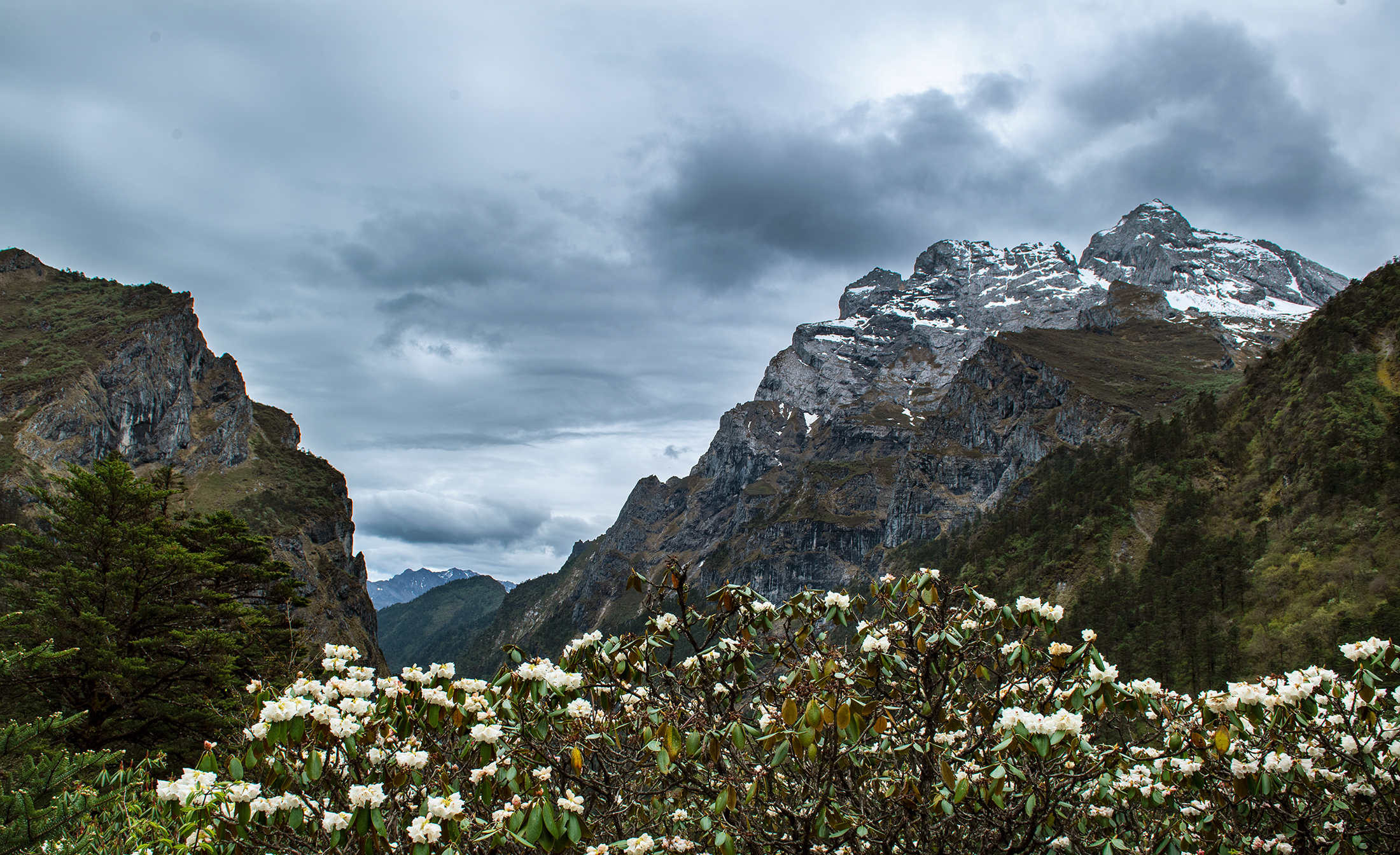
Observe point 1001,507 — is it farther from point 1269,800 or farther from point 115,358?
point 115,358

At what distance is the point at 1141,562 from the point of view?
95500 mm

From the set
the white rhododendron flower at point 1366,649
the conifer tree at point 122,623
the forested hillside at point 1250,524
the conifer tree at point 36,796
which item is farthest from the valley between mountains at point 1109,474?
the conifer tree at point 122,623

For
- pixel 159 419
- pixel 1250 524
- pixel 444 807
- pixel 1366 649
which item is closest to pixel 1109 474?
pixel 1250 524

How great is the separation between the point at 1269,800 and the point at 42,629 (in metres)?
24.8

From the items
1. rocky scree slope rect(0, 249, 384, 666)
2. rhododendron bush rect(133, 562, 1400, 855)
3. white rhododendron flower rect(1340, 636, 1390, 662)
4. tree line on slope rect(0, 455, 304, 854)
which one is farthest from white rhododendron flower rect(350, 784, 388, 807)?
rocky scree slope rect(0, 249, 384, 666)

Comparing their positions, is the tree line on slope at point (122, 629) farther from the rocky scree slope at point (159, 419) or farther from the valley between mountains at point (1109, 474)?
the rocky scree slope at point (159, 419)

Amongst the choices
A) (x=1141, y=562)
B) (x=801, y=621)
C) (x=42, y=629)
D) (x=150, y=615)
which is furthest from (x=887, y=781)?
(x=1141, y=562)

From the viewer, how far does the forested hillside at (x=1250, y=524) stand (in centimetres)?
5928

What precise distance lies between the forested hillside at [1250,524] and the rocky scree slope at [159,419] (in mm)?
108099

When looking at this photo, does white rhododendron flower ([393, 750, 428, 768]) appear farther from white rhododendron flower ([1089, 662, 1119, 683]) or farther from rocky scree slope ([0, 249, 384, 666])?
rocky scree slope ([0, 249, 384, 666])

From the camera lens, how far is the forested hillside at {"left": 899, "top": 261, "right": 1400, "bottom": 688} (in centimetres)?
5928

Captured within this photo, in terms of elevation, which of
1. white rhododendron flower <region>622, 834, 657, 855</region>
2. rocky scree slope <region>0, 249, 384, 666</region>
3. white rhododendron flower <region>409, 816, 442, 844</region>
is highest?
rocky scree slope <region>0, 249, 384, 666</region>

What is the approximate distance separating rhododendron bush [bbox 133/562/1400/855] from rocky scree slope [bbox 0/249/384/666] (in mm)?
113298

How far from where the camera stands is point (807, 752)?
15.2 feet
